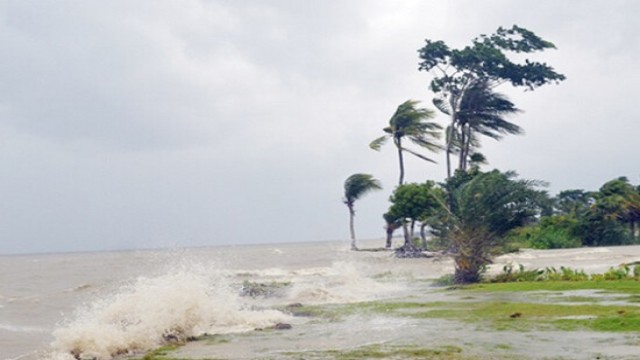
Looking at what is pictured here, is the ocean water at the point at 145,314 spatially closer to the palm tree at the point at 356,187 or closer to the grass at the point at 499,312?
the grass at the point at 499,312

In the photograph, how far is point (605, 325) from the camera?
1334 centimetres

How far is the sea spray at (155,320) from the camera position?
Result: 46.0ft

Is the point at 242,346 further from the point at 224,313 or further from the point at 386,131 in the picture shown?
the point at 386,131

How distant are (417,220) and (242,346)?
39189 mm

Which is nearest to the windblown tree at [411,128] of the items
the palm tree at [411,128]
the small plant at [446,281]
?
the palm tree at [411,128]

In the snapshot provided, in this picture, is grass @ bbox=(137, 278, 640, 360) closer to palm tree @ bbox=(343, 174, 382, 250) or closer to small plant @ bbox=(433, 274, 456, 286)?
small plant @ bbox=(433, 274, 456, 286)

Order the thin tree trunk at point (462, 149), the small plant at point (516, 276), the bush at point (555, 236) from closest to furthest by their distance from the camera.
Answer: the small plant at point (516, 276) < the bush at point (555, 236) < the thin tree trunk at point (462, 149)

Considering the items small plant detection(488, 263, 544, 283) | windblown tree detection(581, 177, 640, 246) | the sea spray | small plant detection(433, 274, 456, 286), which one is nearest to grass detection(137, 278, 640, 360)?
the sea spray

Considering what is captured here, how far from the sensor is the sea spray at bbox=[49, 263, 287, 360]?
46.0 feet

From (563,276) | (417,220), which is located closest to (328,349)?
(563,276)

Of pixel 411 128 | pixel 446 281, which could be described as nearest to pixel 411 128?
pixel 411 128

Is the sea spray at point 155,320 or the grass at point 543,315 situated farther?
the sea spray at point 155,320

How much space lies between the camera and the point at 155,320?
15.8m

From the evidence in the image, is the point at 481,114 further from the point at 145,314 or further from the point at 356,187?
the point at 145,314
